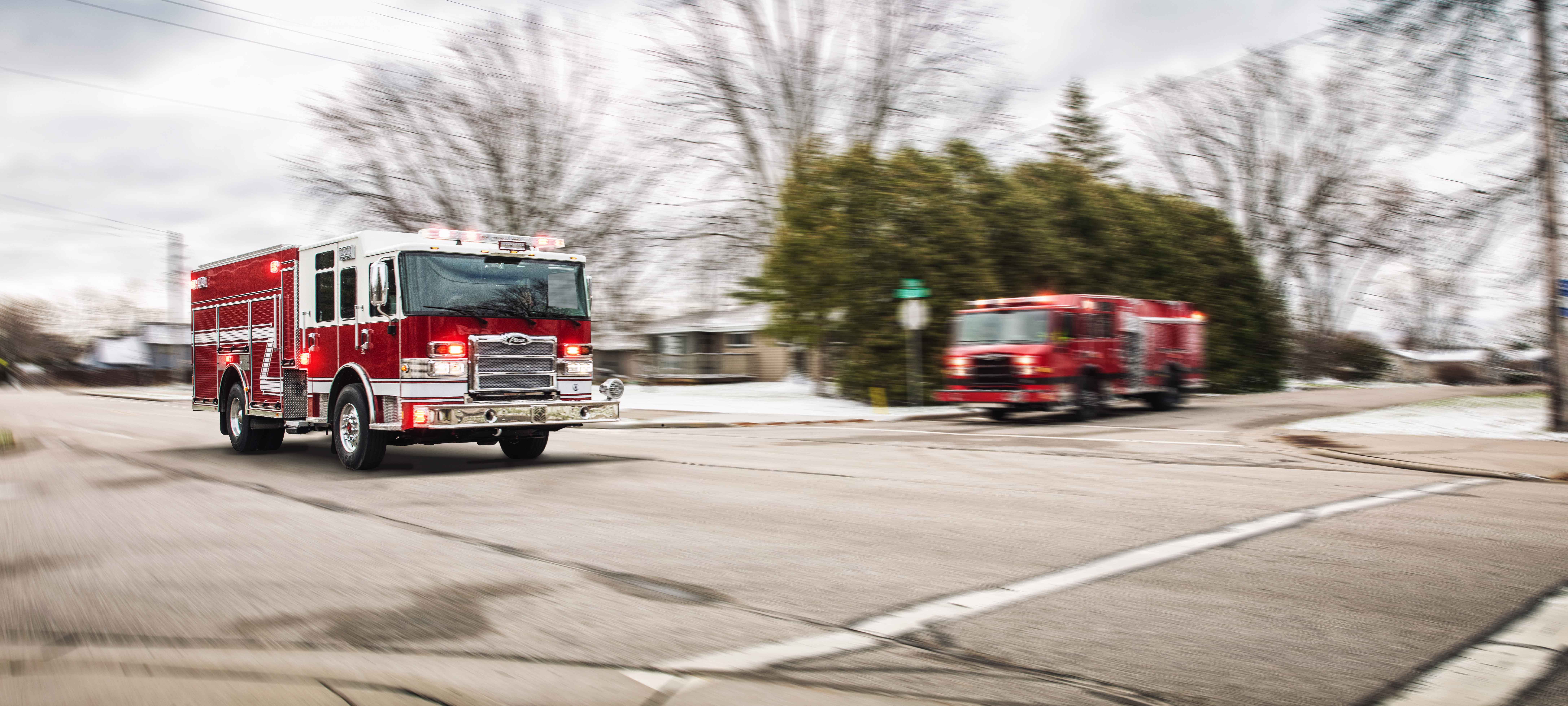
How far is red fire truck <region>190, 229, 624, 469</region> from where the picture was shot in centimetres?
1159

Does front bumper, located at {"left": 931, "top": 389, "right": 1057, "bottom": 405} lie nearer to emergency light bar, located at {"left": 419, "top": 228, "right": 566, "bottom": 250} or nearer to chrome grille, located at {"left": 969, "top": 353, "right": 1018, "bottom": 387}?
chrome grille, located at {"left": 969, "top": 353, "right": 1018, "bottom": 387}

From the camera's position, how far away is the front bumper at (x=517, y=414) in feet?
37.8

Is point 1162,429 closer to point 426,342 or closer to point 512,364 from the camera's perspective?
point 512,364

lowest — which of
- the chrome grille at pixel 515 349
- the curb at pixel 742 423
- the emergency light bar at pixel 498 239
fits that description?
the curb at pixel 742 423

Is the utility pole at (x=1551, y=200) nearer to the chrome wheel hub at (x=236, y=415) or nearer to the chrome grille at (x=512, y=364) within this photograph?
the chrome grille at (x=512, y=364)

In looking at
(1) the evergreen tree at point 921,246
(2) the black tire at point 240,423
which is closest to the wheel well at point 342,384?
(2) the black tire at point 240,423

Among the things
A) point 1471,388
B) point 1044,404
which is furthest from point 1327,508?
point 1471,388

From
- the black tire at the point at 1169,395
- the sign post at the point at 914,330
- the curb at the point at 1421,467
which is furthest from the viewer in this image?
the black tire at the point at 1169,395

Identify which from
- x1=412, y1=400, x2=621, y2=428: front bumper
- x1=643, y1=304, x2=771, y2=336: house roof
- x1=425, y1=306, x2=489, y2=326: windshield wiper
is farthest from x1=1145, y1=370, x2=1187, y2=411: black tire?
x1=643, y1=304, x2=771, y2=336: house roof

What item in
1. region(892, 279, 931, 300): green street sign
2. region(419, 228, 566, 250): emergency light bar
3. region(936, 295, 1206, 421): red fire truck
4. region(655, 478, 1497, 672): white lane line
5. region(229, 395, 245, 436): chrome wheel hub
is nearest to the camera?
region(655, 478, 1497, 672): white lane line

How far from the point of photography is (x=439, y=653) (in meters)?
4.40

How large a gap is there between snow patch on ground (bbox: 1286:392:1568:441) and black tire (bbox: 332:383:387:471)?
47.0ft

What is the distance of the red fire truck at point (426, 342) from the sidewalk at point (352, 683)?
7.21 meters

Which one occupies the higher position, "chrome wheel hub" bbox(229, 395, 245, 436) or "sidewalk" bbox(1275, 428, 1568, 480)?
"chrome wheel hub" bbox(229, 395, 245, 436)
